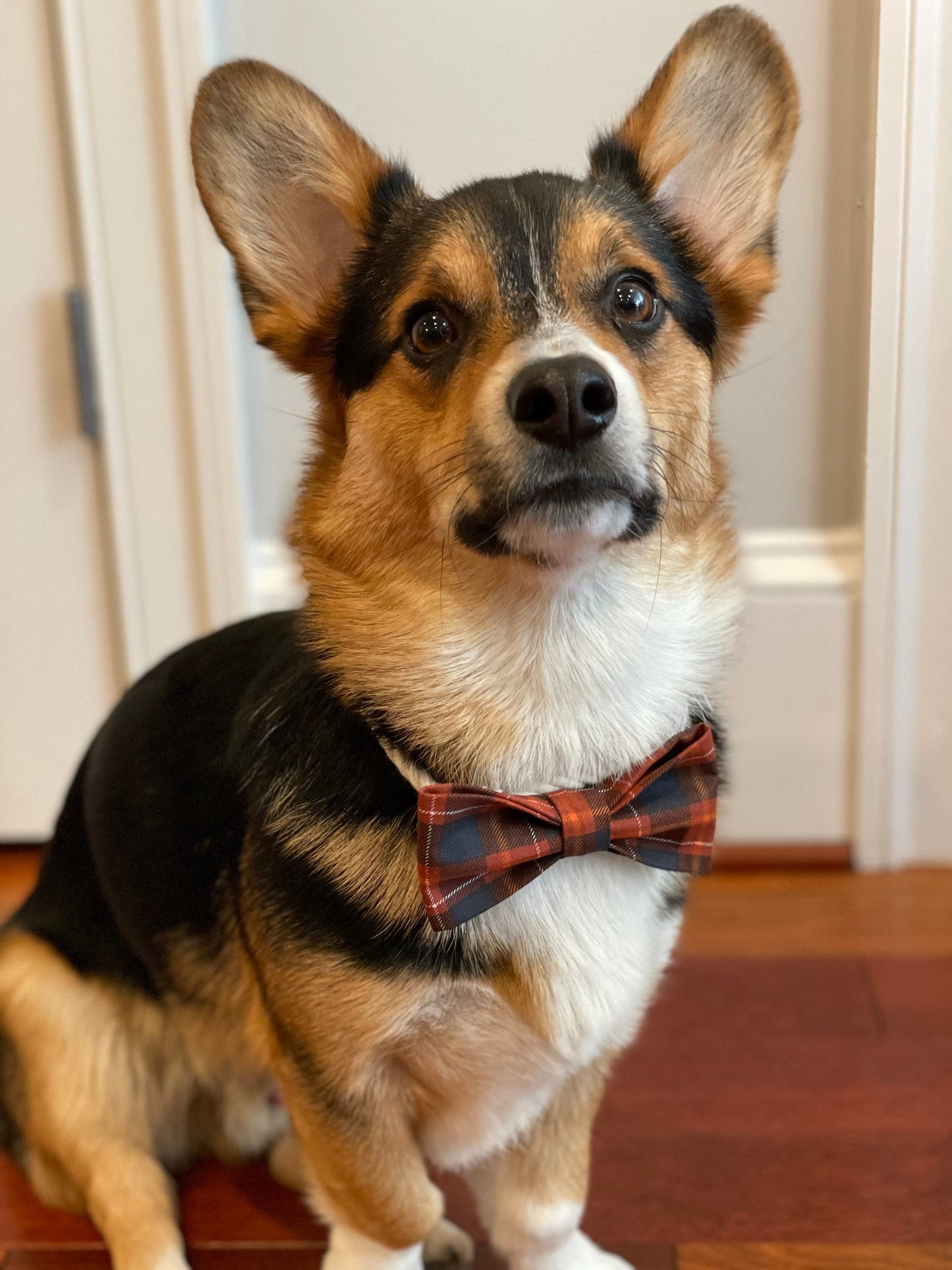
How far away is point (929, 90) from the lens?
1.57 meters

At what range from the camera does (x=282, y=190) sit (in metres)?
1.10

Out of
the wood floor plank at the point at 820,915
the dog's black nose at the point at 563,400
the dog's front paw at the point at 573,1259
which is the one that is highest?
the dog's black nose at the point at 563,400

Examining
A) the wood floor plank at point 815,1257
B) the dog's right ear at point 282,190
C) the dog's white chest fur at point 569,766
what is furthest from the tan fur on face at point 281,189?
the wood floor plank at point 815,1257

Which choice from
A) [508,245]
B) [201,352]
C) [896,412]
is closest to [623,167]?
[508,245]

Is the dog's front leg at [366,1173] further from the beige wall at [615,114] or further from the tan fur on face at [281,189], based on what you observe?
the beige wall at [615,114]

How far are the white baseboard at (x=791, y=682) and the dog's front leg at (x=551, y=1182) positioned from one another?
2.53 ft

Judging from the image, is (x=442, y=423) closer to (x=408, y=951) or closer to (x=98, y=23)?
(x=408, y=951)

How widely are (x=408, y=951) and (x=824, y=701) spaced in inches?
44.4

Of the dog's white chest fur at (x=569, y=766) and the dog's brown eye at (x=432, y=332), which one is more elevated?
the dog's brown eye at (x=432, y=332)

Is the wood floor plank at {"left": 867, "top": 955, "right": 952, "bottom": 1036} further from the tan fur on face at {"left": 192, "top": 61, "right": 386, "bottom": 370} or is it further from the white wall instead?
the tan fur on face at {"left": 192, "top": 61, "right": 386, "bottom": 370}

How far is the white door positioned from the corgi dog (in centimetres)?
86

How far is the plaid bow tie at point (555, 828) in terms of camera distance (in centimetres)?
95

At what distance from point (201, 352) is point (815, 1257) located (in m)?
1.48

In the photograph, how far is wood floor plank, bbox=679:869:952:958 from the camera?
1.79m
